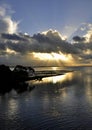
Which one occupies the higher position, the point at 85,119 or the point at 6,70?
the point at 6,70

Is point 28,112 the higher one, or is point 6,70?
point 6,70

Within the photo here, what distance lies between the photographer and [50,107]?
71.5 meters

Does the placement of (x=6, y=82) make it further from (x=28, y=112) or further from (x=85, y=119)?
(x=85, y=119)

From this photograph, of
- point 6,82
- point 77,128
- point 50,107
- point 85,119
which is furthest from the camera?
point 6,82

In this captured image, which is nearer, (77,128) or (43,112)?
(77,128)

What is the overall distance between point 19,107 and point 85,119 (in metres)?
21.6

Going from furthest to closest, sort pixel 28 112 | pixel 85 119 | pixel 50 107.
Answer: pixel 50 107, pixel 28 112, pixel 85 119

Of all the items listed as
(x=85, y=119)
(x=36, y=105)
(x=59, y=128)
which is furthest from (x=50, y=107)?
(x=59, y=128)

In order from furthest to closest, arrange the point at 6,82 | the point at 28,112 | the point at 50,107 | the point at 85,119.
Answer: the point at 6,82
the point at 50,107
the point at 28,112
the point at 85,119

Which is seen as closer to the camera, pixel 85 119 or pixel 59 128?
pixel 59 128

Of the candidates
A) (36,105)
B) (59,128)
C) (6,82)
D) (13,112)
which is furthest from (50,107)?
(6,82)

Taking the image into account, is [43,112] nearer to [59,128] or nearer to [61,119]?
[61,119]

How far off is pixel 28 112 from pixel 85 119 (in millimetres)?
14950

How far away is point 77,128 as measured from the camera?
49812 millimetres
